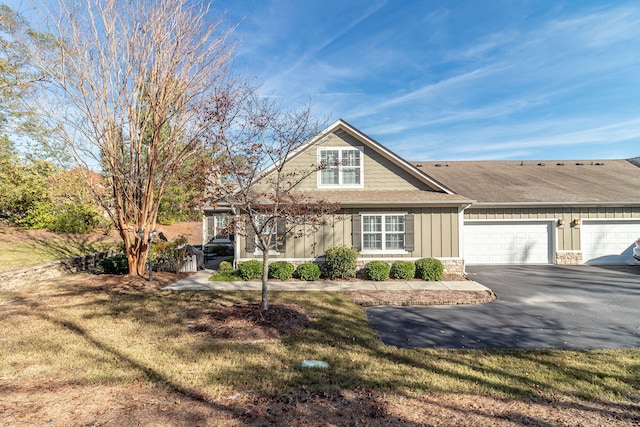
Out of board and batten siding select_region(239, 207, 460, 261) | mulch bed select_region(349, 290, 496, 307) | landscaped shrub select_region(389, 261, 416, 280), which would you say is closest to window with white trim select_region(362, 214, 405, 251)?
board and batten siding select_region(239, 207, 460, 261)

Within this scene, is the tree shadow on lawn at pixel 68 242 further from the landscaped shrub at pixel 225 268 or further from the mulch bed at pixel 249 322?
the mulch bed at pixel 249 322

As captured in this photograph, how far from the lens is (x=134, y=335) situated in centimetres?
564

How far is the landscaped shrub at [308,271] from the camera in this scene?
10609 mm

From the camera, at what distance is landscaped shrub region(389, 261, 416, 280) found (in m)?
10.6

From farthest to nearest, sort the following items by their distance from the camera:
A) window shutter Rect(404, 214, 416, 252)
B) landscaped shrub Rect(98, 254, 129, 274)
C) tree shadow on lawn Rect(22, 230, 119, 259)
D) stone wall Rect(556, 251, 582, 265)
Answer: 1. tree shadow on lawn Rect(22, 230, 119, 259)
2. stone wall Rect(556, 251, 582, 265)
3. landscaped shrub Rect(98, 254, 129, 274)
4. window shutter Rect(404, 214, 416, 252)

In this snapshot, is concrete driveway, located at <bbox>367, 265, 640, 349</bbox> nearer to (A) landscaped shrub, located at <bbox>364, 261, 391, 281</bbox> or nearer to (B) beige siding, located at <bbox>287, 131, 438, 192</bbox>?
(A) landscaped shrub, located at <bbox>364, 261, 391, 281</bbox>

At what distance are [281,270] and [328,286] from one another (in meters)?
1.86

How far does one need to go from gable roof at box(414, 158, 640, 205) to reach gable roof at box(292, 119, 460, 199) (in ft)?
9.03

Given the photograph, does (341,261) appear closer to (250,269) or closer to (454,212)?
(250,269)

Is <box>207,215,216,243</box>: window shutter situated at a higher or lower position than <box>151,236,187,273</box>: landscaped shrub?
higher

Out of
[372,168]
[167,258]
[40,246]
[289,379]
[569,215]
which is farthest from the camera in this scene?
[40,246]

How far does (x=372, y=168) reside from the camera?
12.1 m

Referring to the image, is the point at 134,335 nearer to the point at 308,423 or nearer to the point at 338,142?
the point at 308,423

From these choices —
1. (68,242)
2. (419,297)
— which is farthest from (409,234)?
(68,242)
